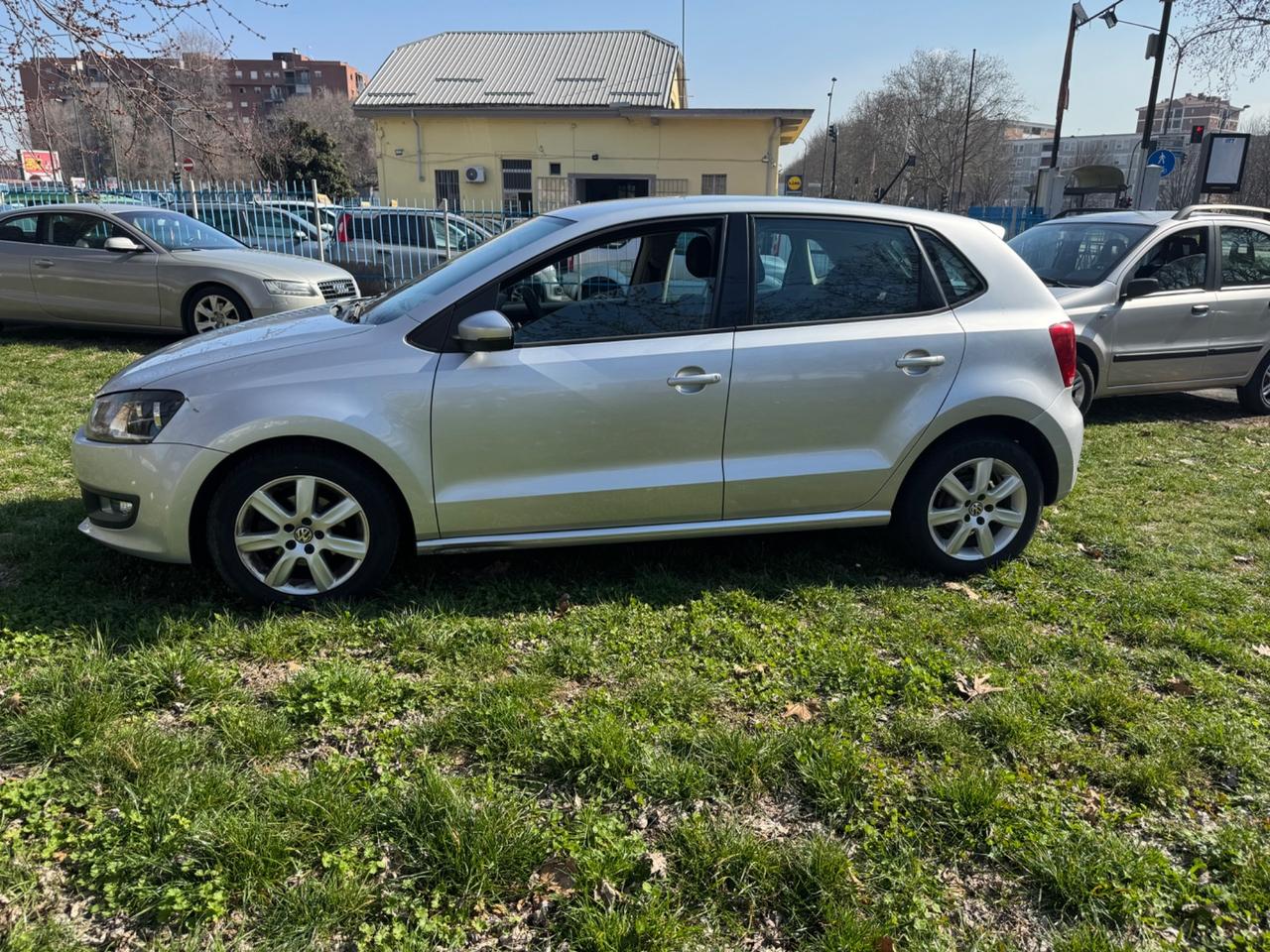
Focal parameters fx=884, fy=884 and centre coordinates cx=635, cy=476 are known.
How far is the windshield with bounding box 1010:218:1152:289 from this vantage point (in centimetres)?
782

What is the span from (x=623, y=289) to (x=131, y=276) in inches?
301

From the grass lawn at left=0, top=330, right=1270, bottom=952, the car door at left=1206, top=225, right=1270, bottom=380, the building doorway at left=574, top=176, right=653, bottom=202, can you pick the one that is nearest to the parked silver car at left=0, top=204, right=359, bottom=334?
the grass lawn at left=0, top=330, right=1270, bottom=952

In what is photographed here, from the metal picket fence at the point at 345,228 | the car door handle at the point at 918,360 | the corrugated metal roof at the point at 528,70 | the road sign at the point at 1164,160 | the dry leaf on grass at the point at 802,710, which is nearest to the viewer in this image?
the dry leaf on grass at the point at 802,710

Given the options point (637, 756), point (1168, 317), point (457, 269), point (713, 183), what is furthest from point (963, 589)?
point (713, 183)

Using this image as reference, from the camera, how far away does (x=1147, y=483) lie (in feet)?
20.1

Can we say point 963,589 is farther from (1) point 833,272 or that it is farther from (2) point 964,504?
(1) point 833,272

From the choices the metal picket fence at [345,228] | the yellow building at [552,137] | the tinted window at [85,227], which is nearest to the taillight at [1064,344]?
the tinted window at [85,227]

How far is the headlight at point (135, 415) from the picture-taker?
354 centimetres

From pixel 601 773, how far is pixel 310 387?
191 centimetres

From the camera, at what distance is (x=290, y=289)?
30.2ft

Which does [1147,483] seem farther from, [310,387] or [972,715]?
[310,387]

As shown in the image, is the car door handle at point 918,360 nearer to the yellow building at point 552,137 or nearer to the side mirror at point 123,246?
the side mirror at point 123,246

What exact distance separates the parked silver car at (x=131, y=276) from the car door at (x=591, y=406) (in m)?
6.25

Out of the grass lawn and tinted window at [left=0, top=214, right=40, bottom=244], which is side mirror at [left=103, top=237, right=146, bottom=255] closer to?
tinted window at [left=0, top=214, right=40, bottom=244]
